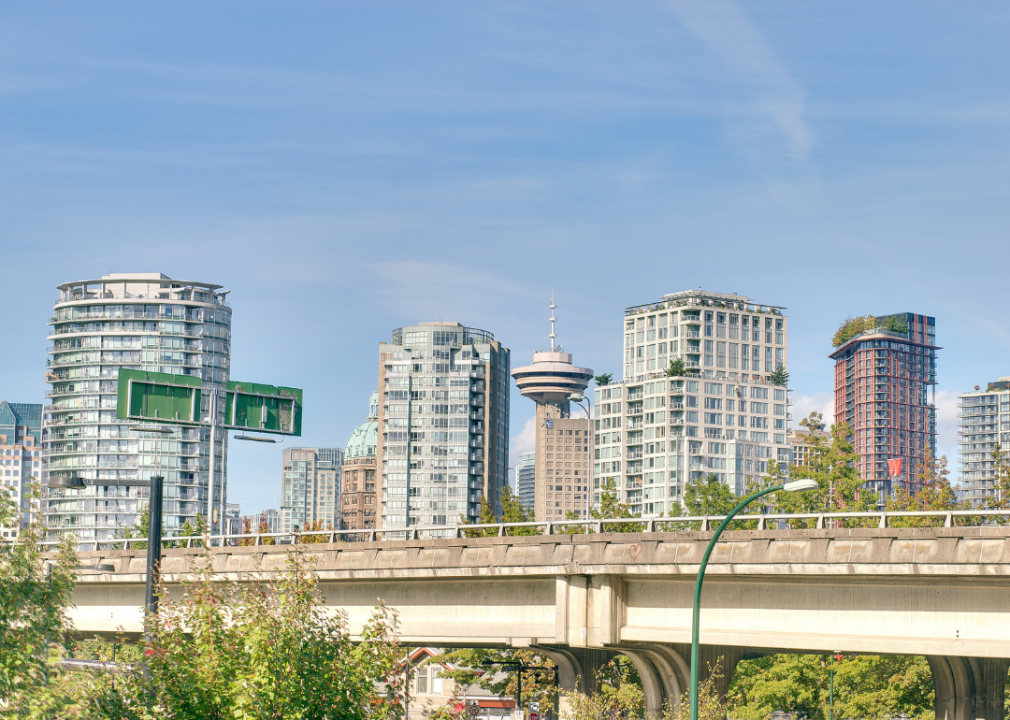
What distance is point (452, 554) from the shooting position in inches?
1455

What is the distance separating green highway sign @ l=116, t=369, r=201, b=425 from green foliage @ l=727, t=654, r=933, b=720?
28.6 metres

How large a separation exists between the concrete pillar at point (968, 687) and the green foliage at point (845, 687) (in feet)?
53.5

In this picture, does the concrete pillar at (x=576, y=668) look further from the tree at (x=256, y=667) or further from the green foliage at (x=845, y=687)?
the tree at (x=256, y=667)

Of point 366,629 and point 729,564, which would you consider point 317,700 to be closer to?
point 366,629

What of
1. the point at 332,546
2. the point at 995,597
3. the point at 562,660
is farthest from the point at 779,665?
the point at 995,597

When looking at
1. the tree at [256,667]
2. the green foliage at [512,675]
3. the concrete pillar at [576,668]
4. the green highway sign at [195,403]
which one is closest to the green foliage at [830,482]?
the green foliage at [512,675]

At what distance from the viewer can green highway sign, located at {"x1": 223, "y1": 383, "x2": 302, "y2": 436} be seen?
6066 cm

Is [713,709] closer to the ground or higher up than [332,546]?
closer to the ground

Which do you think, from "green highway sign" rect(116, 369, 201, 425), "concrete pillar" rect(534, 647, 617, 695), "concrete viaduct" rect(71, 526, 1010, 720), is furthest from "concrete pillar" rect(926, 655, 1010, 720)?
"green highway sign" rect(116, 369, 201, 425)

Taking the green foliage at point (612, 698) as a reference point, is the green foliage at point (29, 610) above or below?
above

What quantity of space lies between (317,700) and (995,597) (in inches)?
656

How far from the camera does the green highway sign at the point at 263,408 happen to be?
199 feet

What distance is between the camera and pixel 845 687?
2361 inches

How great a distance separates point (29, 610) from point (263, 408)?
1640 inches
